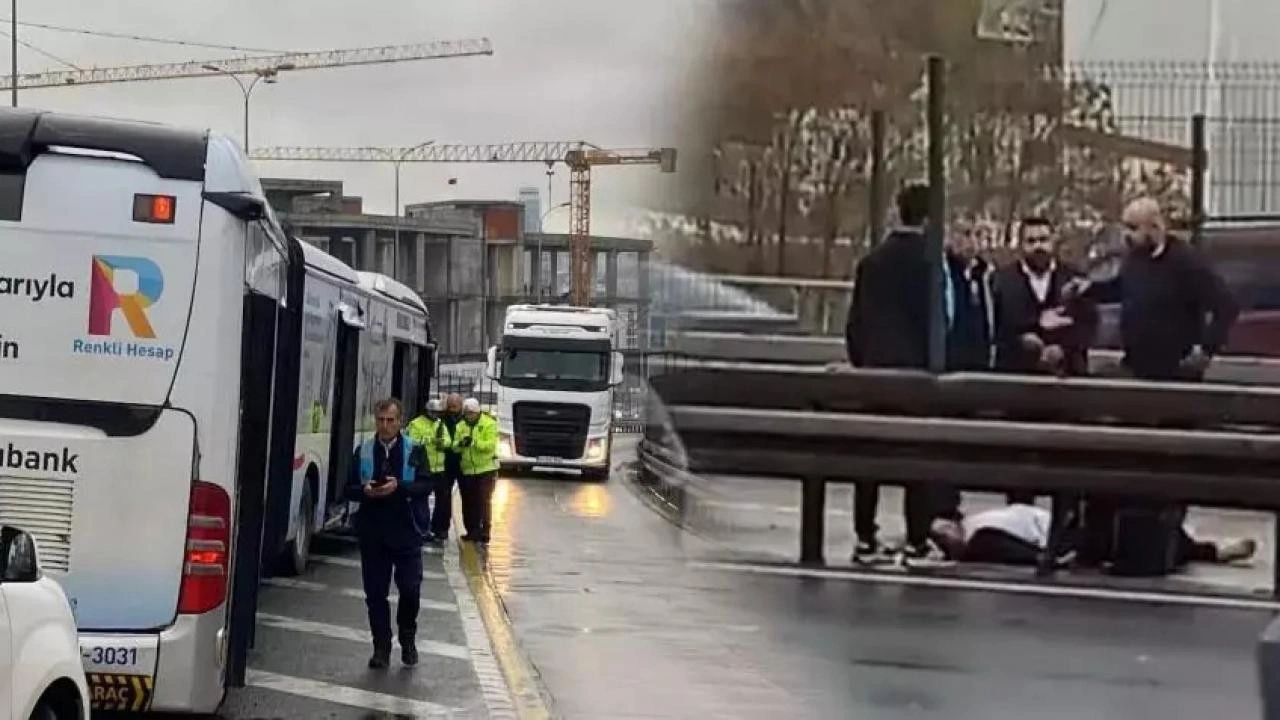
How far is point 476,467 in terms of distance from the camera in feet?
53.6

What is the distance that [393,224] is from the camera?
5500 cm

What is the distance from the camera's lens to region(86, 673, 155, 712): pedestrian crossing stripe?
20.0 ft

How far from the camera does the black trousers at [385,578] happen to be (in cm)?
882

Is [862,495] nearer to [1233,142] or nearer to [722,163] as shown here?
[722,163]

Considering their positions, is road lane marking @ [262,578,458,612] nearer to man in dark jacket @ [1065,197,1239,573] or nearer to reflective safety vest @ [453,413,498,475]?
reflective safety vest @ [453,413,498,475]

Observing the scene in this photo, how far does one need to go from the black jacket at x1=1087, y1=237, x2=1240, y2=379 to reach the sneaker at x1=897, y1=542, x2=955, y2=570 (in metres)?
1.75

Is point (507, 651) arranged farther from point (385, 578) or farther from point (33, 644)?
point (33, 644)

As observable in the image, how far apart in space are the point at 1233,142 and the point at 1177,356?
4.64 ft

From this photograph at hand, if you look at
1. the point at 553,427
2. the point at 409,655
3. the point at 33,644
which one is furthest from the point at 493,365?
the point at 33,644

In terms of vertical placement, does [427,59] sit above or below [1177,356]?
above

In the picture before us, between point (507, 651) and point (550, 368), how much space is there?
19.7m

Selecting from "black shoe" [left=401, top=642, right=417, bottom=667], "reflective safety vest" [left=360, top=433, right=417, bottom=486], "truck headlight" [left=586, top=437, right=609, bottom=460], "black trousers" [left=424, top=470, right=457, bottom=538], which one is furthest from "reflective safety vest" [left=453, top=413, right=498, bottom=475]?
"truck headlight" [left=586, top=437, right=609, bottom=460]

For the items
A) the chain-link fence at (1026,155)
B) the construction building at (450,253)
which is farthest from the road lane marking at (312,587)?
the construction building at (450,253)

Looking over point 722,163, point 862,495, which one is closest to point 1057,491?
point 862,495
